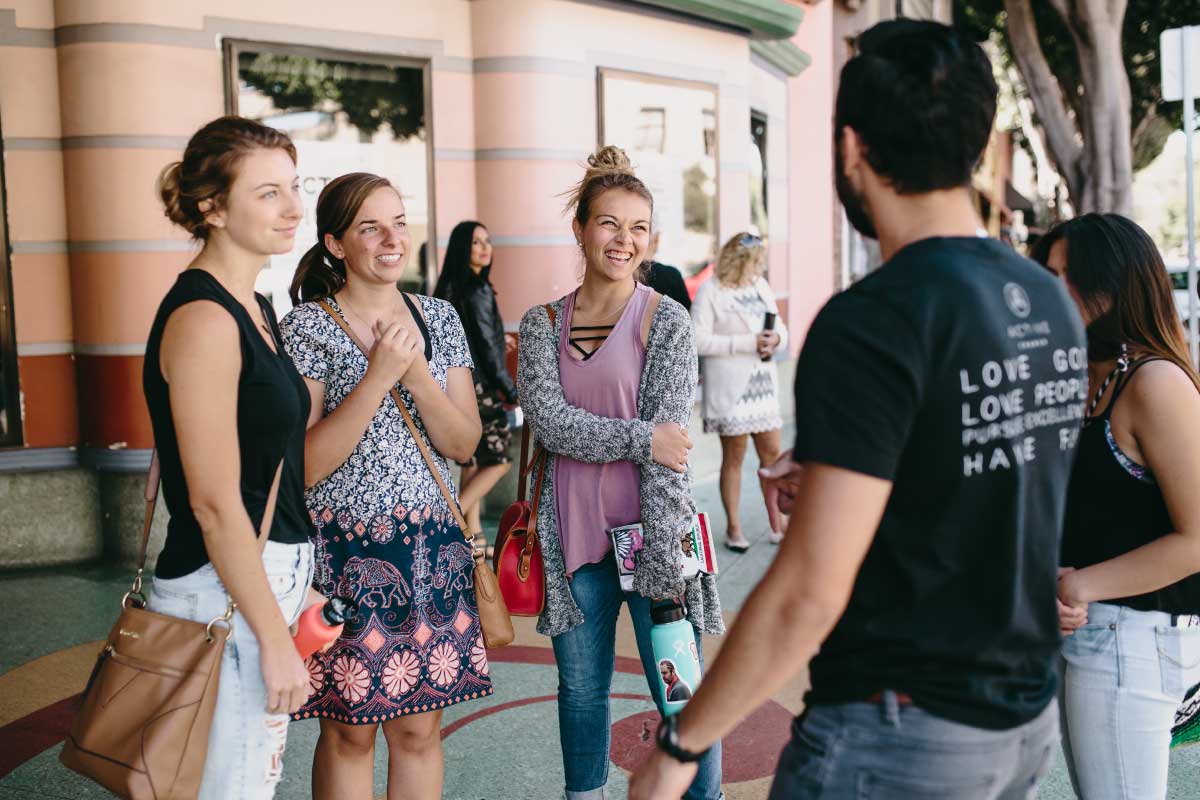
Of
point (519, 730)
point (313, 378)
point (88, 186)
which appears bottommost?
point (519, 730)

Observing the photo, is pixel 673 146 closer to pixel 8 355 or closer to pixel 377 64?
pixel 377 64

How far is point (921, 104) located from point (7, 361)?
6061mm

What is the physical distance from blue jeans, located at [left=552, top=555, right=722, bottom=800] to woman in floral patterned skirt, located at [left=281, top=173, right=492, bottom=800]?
0.26 meters

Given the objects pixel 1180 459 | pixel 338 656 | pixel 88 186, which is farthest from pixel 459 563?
pixel 88 186

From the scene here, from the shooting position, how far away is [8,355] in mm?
6398

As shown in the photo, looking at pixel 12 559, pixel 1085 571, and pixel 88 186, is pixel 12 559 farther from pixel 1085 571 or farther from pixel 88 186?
pixel 1085 571

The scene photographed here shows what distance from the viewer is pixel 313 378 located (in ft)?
9.66

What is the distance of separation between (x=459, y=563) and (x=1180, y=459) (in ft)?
5.71

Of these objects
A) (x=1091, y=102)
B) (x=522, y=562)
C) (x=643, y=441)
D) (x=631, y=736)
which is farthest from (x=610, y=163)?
(x=1091, y=102)

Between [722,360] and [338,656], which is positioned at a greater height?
[722,360]

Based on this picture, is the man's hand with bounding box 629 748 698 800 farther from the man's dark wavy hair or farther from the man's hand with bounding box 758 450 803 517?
the man's dark wavy hair

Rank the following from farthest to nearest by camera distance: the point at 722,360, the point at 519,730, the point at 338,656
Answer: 1. the point at 722,360
2. the point at 519,730
3. the point at 338,656

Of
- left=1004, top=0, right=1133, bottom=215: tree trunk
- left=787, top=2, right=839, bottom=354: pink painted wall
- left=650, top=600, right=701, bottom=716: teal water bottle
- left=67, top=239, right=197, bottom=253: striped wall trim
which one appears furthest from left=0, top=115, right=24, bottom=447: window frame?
left=1004, top=0, right=1133, bottom=215: tree trunk

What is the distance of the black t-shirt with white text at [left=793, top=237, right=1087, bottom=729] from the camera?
1.61 metres
